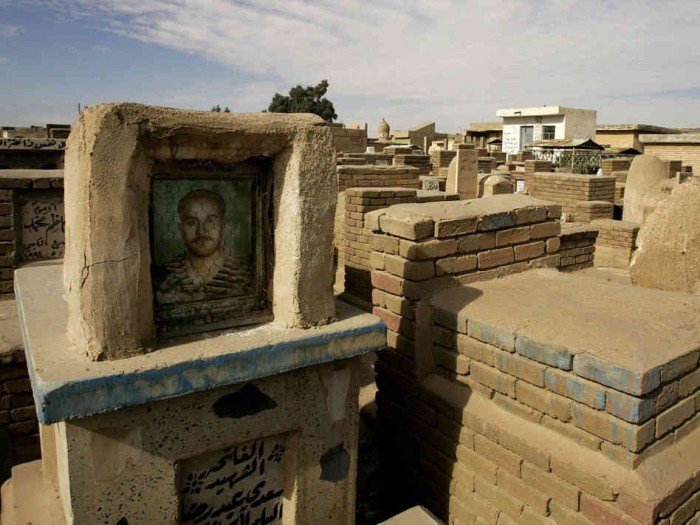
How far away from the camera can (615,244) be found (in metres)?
8.20

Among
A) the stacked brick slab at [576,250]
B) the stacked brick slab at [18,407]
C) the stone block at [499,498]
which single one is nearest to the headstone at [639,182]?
the stacked brick slab at [576,250]

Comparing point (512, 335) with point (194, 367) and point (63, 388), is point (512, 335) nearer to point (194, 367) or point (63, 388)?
point (194, 367)

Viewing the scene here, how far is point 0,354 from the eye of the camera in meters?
3.48

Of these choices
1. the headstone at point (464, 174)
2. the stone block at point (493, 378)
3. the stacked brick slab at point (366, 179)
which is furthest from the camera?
the headstone at point (464, 174)

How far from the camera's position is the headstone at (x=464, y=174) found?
1324 cm

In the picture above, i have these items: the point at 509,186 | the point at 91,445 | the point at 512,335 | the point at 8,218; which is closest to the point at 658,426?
the point at 512,335

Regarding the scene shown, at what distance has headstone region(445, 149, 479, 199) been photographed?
13242 millimetres

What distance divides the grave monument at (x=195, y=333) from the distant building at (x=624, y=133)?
26893mm

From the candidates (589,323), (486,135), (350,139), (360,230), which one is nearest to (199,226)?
(589,323)

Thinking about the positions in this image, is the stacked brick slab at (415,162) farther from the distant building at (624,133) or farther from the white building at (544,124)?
the white building at (544,124)

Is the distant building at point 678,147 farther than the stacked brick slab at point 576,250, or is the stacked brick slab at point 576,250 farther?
the distant building at point 678,147

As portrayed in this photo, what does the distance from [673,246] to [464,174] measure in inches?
377

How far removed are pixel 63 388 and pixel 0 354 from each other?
2.17 metres

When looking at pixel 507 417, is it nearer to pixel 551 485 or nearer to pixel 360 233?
pixel 551 485
